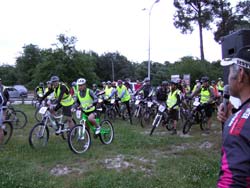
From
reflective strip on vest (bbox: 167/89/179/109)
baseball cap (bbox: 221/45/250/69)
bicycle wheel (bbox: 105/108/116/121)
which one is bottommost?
bicycle wheel (bbox: 105/108/116/121)

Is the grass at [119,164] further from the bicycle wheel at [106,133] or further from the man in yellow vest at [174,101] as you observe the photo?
the man in yellow vest at [174,101]

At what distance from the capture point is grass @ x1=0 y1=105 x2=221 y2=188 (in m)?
5.44

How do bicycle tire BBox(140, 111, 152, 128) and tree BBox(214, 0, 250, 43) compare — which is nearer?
bicycle tire BBox(140, 111, 152, 128)

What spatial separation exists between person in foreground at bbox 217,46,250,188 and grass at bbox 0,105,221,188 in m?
3.84

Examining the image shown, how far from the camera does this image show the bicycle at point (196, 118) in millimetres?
10766

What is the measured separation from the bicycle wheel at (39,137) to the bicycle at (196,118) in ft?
16.0

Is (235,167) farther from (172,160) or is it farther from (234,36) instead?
(172,160)

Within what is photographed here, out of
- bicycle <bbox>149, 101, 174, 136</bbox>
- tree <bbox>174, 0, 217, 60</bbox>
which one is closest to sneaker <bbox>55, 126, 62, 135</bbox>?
bicycle <bbox>149, 101, 174, 136</bbox>

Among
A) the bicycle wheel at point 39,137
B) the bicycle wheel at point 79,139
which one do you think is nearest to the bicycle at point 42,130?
the bicycle wheel at point 39,137

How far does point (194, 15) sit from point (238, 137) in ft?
101

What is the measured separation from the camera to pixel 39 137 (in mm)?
8156

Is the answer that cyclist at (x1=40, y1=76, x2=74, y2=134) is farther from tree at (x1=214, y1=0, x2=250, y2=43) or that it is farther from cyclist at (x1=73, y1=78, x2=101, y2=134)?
tree at (x1=214, y1=0, x2=250, y2=43)

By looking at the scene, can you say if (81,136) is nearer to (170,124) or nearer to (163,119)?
(163,119)

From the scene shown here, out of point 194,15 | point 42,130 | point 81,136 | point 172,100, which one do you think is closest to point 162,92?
point 172,100
